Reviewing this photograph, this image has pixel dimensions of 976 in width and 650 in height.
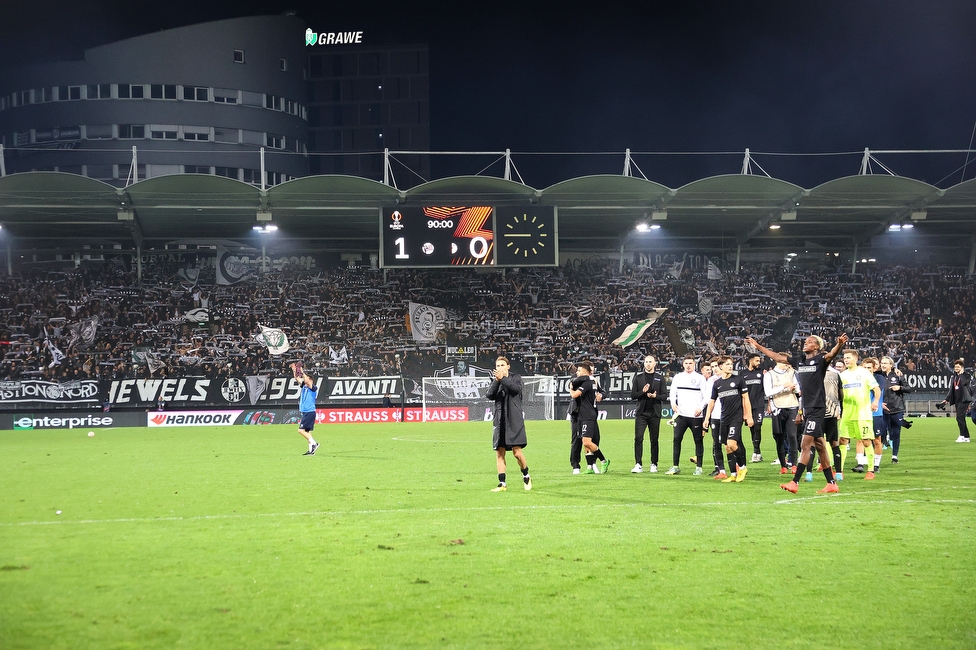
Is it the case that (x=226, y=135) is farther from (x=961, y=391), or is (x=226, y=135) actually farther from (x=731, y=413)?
(x=731, y=413)

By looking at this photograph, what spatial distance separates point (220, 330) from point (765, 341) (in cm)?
2806

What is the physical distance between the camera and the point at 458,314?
150 feet

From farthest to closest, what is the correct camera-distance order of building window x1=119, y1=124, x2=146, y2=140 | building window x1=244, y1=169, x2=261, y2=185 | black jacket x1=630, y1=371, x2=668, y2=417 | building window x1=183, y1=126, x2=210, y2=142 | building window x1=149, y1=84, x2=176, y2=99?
building window x1=244, y1=169, x2=261, y2=185 → building window x1=183, y1=126, x2=210, y2=142 → building window x1=149, y1=84, x2=176, y2=99 → building window x1=119, y1=124, x2=146, y2=140 → black jacket x1=630, y1=371, x2=668, y2=417

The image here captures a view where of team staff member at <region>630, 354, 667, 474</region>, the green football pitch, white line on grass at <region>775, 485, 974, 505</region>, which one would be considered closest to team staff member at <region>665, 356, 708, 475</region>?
team staff member at <region>630, 354, 667, 474</region>

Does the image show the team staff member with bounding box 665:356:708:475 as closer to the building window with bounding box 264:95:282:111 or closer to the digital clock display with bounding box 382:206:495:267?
the digital clock display with bounding box 382:206:495:267

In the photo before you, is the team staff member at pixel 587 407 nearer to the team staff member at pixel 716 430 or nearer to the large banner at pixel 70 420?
the team staff member at pixel 716 430

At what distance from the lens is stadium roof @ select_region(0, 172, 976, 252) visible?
37812 millimetres

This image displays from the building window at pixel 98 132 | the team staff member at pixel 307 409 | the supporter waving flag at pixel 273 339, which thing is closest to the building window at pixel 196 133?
the building window at pixel 98 132

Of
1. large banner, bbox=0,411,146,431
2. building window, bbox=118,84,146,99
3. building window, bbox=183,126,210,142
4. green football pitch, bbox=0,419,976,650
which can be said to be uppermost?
building window, bbox=118,84,146,99

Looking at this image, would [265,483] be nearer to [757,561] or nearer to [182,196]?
[757,561]

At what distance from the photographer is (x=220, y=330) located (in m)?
44.0

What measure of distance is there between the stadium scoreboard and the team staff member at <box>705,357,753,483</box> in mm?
21361

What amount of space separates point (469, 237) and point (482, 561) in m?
28.7

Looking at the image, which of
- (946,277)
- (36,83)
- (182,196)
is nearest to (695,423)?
(182,196)
